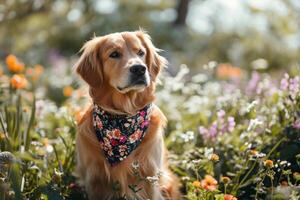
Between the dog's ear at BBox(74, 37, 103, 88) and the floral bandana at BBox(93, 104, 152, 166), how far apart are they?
0.82 feet

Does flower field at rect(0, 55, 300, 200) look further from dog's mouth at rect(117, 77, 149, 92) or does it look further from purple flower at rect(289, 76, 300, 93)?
dog's mouth at rect(117, 77, 149, 92)

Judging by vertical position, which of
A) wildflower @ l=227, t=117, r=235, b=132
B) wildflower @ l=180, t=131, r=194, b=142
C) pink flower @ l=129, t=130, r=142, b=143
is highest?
wildflower @ l=180, t=131, r=194, b=142

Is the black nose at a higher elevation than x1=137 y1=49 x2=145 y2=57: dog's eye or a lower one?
higher

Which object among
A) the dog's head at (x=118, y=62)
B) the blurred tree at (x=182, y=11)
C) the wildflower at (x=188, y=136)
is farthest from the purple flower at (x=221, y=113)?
the blurred tree at (x=182, y=11)

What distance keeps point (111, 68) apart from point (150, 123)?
0.56 m

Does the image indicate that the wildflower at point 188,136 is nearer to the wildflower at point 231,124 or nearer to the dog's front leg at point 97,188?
the wildflower at point 231,124

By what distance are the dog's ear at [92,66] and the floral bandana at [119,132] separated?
25 cm

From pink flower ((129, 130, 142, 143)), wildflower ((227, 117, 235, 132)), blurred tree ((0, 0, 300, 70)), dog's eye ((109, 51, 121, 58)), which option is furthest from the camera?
blurred tree ((0, 0, 300, 70))

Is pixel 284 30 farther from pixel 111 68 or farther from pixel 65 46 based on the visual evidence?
pixel 111 68

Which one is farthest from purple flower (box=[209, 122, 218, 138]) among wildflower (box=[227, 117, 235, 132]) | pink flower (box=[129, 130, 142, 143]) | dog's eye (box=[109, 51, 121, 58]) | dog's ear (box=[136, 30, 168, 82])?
dog's eye (box=[109, 51, 121, 58])

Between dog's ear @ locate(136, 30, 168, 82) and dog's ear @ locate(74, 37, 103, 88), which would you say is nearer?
dog's ear @ locate(74, 37, 103, 88)

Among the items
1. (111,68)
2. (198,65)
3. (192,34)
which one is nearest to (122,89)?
(111,68)

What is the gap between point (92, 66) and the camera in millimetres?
4125

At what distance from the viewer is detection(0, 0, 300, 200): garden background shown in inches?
150
